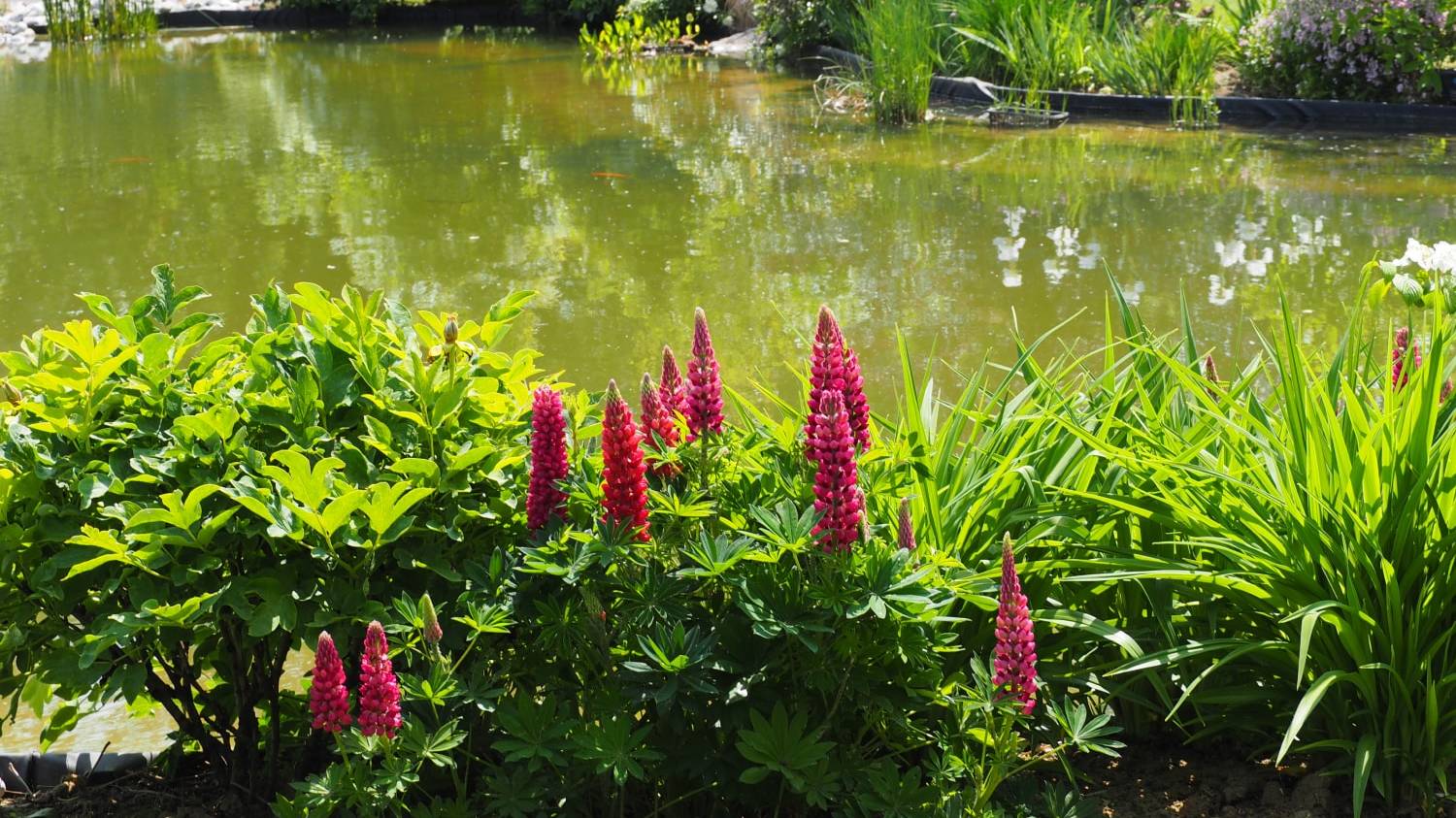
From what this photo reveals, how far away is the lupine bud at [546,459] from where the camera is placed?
90.6 inches

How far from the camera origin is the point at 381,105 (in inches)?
562

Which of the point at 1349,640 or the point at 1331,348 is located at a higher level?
the point at 1349,640

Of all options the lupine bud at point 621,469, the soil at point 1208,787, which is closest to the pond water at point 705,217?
the lupine bud at point 621,469

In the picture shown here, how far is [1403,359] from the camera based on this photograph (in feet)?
9.20

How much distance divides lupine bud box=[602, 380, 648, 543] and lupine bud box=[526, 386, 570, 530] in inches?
5.1

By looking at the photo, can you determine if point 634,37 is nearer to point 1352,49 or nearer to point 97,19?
point 97,19

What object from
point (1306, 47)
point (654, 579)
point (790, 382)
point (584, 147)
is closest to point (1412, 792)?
point (654, 579)

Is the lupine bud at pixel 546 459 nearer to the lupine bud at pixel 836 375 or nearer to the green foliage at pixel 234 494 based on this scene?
the green foliage at pixel 234 494

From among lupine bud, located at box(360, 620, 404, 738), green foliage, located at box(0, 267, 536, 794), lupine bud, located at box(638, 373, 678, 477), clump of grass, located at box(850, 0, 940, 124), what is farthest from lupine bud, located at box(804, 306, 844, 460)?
clump of grass, located at box(850, 0, 940, 124)

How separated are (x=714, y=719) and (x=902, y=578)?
1.35ft

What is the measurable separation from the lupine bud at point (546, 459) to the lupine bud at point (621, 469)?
128 millimetres

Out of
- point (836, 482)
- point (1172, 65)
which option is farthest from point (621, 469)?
point (1172, 65)

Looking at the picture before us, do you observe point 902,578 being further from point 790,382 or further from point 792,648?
point 790,382

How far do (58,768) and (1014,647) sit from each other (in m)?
2.08
